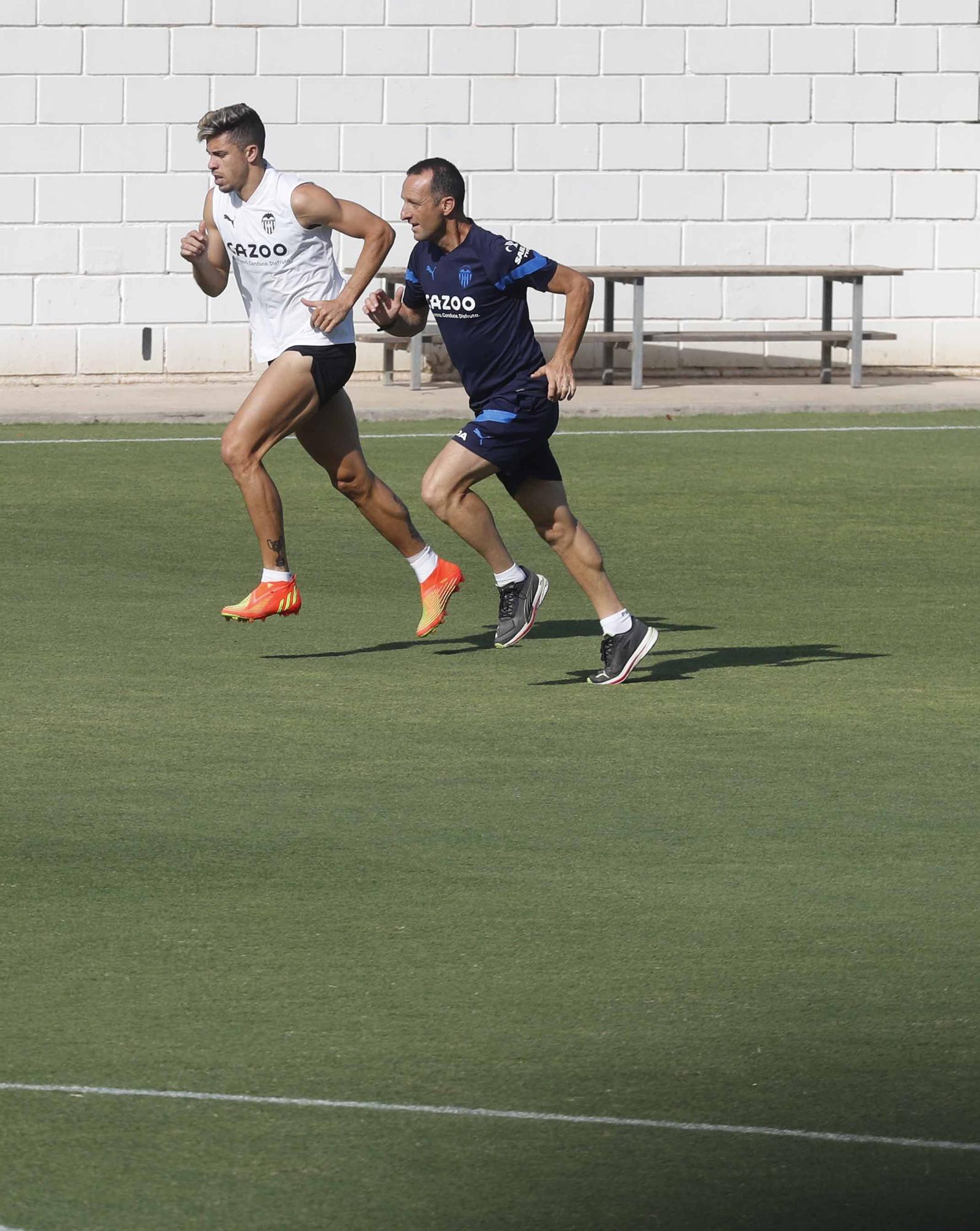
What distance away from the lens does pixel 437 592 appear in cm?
898

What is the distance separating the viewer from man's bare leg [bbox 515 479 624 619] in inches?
324

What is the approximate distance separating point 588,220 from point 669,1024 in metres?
16.3

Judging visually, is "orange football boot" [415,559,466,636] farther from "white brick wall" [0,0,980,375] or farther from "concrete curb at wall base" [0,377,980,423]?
"white brick wall" [0,0,980,375]

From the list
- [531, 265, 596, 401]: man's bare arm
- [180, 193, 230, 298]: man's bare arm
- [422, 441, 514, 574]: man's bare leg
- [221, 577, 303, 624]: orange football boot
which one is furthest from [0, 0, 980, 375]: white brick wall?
[531, 265, 596, 401]: man's bare arm

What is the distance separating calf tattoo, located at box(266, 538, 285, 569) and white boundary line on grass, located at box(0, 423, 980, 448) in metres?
7.40

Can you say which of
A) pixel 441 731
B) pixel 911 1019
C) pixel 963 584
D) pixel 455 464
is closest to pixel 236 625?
pixel 455 464

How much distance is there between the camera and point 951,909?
17.7 feet

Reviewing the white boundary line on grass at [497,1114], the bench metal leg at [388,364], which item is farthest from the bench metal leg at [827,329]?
the white boundary line on grass at [497,1114]

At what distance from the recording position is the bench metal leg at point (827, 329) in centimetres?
2012

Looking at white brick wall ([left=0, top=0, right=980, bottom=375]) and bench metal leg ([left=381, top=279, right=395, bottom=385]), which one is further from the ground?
white brick wall ([left=0, top=0, right=980, bottom=375])

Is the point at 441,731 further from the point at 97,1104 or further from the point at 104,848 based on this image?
the point at 97,1104

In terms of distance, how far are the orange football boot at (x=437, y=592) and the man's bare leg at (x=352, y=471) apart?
155 millimetres

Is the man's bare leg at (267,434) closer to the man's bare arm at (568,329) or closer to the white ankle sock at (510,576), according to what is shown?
the white ankle sock at (510,576)

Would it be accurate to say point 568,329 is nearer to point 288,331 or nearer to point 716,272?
point 288,331
